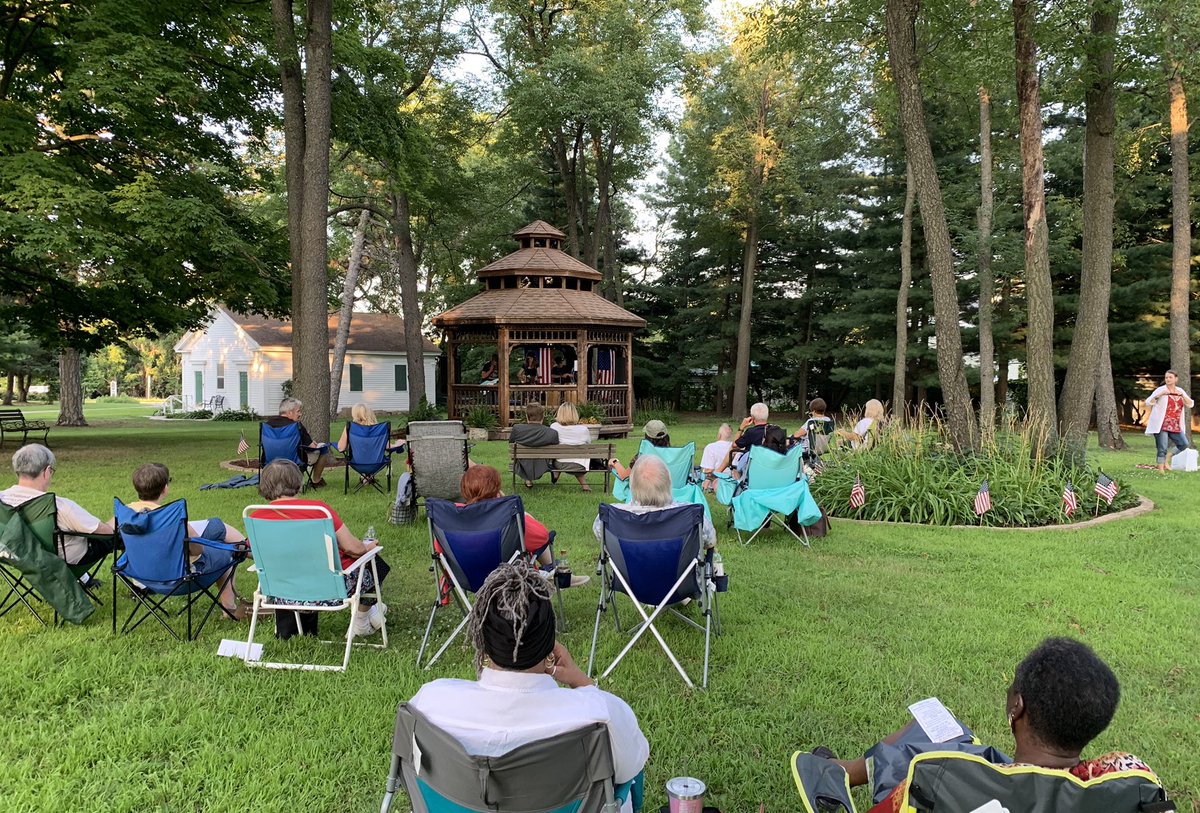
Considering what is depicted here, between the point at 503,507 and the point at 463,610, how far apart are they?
41.5 inches

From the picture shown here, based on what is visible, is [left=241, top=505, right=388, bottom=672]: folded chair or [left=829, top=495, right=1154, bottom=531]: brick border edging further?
[left=829, top=495, right=1154, bottom=531]: brick border edging

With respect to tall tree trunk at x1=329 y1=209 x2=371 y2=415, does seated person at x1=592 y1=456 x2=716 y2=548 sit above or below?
below

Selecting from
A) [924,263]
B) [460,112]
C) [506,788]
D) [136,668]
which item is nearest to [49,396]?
→ [460,112]

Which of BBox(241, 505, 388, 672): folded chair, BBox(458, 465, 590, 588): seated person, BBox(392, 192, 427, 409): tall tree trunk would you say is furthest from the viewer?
BBox(392, 192, 427, 409): tall tree trunk

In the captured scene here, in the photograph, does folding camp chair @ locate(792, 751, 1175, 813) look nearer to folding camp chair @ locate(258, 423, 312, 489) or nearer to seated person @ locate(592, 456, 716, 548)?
seated person @ locate(592, 456, 716, 548)

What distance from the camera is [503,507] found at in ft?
14.0

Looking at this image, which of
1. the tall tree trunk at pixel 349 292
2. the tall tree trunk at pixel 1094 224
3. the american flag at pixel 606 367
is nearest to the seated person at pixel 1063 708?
the tall tree trunk at pixel 1094 224

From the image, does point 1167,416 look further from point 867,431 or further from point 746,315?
point 746,315

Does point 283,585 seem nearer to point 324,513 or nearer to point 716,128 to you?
point 324,513

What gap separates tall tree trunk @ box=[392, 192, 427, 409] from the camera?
2155 centimetres

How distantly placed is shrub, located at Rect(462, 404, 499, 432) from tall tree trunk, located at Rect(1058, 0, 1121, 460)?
39.4 ft

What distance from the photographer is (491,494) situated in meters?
4.49

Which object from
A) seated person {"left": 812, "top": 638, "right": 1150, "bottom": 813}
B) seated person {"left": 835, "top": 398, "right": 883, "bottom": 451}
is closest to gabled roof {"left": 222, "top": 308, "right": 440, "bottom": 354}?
seated person {"left": 835, "top": 398, "right": 883, "bottom": 451}

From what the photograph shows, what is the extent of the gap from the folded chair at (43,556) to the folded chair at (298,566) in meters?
1.30
